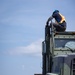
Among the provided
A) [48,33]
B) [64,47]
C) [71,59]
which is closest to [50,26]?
[48,33]

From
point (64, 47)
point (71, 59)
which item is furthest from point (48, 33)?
A: point (71, 59)

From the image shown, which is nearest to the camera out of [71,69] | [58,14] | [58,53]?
[71,69]

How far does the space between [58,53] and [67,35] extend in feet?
2.56

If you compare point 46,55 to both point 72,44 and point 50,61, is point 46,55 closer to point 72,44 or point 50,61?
point 50,61

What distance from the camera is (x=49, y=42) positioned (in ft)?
28.0

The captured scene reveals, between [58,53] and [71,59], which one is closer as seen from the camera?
[71,59]

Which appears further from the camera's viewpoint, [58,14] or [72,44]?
[58,14]

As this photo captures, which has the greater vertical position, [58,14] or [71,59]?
[58,14]

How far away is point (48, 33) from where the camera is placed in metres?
8.88

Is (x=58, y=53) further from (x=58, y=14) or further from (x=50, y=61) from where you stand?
(x=58, y=14)

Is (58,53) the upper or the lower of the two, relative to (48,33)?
lower

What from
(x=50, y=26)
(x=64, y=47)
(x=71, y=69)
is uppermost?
(x=50, y=26)

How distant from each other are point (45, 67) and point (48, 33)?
1230 millimetres

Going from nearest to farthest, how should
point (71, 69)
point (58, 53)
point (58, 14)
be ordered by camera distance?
Answer: point (71, 69), point (58, 53), point (58, 14)
